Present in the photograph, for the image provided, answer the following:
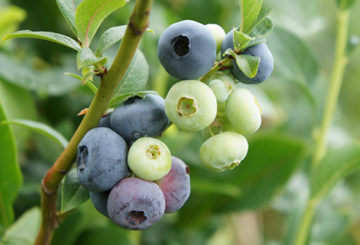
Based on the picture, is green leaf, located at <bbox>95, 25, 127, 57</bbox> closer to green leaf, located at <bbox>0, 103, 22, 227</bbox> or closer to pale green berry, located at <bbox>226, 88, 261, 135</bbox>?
pale green berry, located at <bbox>226, 88, 261, 135</bbox>

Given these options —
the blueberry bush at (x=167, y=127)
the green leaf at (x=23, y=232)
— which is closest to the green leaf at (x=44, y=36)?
the blueberry bush at (x=167, y=127)

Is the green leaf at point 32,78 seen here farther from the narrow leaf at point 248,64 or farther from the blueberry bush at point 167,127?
the narrow leaf at point 248,64

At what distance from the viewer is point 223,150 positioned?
0.57 m

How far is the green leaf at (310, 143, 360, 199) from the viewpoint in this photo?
Answer: 1.03m

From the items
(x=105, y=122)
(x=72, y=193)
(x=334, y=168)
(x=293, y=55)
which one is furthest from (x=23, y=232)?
(x=293, y=55)

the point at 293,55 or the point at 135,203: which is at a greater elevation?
the point at 293,55

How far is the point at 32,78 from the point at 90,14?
28.3 inches

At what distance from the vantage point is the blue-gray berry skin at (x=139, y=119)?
57cm

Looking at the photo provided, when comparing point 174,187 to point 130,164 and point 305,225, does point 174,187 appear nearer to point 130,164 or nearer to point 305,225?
point 130,164

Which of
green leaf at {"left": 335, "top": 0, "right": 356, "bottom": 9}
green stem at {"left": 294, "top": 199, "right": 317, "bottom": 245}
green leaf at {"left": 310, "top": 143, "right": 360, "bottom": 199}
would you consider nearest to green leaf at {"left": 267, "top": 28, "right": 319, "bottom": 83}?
green leaf at {"left": 335, "top": 0, "right": 356, "bottom": 9}

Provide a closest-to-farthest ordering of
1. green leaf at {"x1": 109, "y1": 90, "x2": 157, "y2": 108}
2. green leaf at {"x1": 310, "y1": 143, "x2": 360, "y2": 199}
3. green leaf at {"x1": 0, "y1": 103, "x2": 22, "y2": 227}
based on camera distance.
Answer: green leaf at {"x1": 109, "y1": 90, "x2": 157, "y2": 108}
green leaf at {"x1": 0, "y1": 103, "x2": 22, "y2": 227}
green leaf at {"x1": 310, "y1": 143, "x2": 360, "y2": 199}

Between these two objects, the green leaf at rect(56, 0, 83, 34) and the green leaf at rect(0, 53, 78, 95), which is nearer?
the green leaf at rect(56, 0, 83, 34)

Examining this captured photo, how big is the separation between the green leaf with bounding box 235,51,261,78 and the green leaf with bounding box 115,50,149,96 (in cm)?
23

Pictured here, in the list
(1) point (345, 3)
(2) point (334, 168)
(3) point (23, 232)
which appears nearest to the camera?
(3) point (23, 232)
